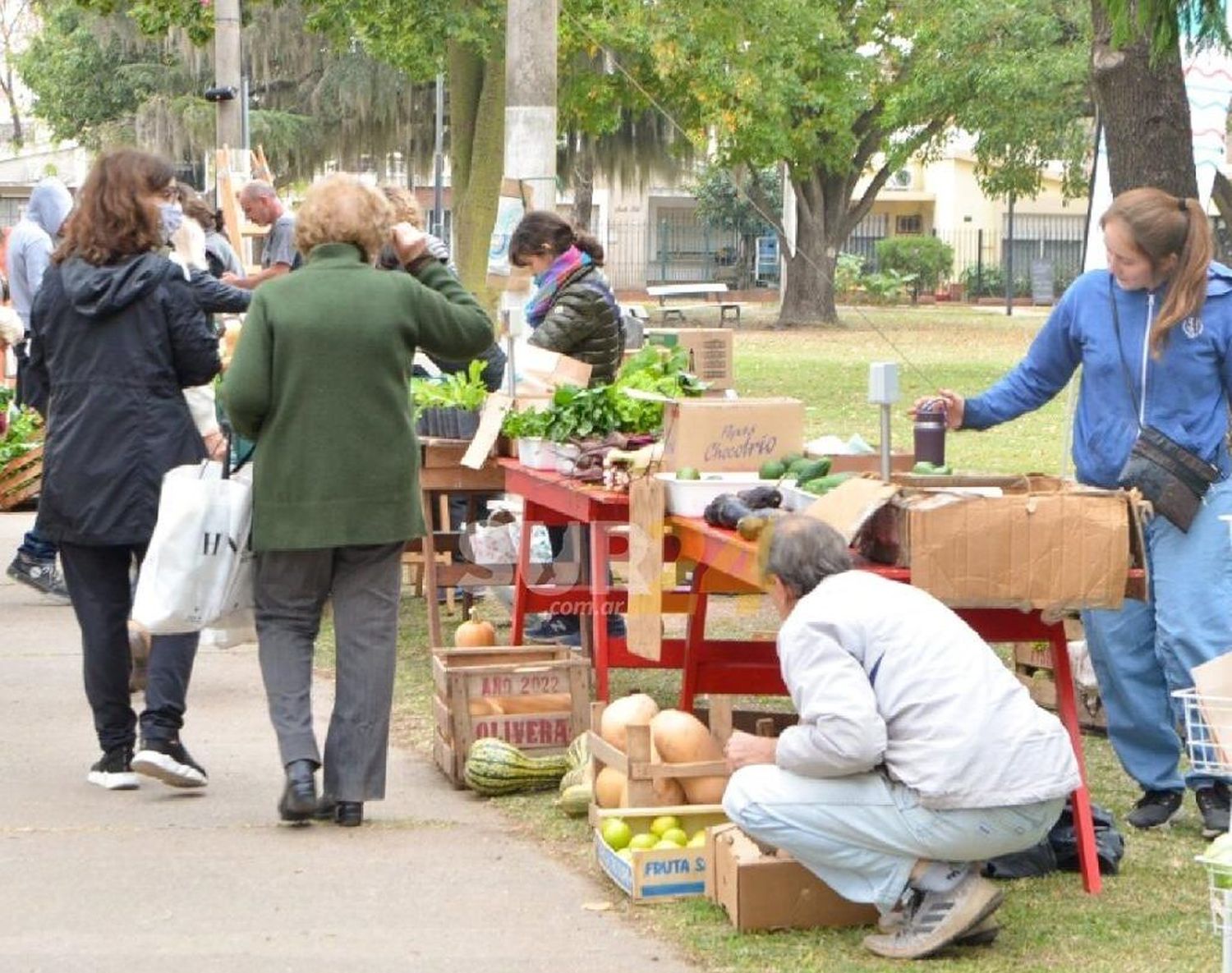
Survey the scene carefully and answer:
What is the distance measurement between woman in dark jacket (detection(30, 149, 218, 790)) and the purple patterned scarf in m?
2.45

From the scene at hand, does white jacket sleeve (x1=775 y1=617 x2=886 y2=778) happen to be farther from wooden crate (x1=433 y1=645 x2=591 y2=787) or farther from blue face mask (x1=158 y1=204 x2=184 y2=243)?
blue face mask (x1=158 y1=204 x2=184 y2=243)

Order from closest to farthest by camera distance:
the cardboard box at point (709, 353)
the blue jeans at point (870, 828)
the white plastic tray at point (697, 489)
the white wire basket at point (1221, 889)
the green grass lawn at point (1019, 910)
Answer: the white wire basket at point (1221, 889), the blue jeans at point (870, 828), the green grass lawn at point (1019, 910), the white plastic tray at point (697, 489), the cardboard box at point (709, 353)

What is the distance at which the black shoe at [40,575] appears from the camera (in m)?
11.0

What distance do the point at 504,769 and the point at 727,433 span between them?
124 cm

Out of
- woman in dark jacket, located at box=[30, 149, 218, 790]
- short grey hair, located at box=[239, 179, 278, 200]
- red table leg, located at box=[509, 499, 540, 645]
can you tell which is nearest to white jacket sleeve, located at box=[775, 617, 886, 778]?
woman in dark jacket, located at box=[30, 149, 218, 790]

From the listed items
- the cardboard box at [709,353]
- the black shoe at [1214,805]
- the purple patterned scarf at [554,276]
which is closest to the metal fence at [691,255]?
the cardboard box at [709,353]

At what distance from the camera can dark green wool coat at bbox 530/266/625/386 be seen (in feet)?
28.8

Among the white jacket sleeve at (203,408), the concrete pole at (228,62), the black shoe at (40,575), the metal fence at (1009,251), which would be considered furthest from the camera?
the metal fence at (1009,251)

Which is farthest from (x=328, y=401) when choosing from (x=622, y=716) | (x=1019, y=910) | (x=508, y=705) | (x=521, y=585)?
(x=521, y=585)

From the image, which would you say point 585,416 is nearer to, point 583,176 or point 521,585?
point 521,585

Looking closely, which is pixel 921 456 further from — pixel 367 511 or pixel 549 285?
pixel 549 285

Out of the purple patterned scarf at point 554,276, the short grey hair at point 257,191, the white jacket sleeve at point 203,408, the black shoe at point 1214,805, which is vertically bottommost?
the black shoe at point 1214,805

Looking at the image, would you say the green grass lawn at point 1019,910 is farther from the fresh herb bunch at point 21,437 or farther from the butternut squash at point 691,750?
the fresh herb bunch at point 21,437

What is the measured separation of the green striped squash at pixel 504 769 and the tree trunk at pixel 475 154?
1434 centimetres
